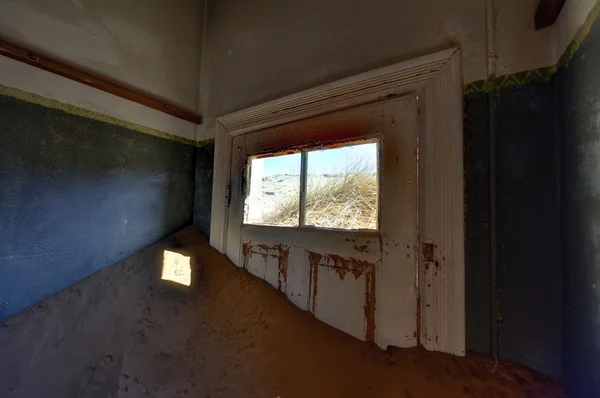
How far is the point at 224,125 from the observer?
175 cm

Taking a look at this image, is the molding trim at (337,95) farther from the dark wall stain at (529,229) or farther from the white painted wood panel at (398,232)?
the dark wall stain at (529,229)

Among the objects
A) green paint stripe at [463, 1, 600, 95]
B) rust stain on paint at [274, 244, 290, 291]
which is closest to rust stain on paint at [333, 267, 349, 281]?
rust stain on paint at [274, 244, 290, 291]

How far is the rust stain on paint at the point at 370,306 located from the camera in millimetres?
1066

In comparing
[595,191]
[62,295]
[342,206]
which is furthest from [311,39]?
[62,295]

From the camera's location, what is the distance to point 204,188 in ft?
6.20

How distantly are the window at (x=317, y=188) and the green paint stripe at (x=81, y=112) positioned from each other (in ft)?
2.33

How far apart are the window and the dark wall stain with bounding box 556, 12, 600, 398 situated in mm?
599

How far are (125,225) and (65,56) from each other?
1.00 metres

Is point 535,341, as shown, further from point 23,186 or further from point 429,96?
point 23,186

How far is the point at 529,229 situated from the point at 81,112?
86.0 inches

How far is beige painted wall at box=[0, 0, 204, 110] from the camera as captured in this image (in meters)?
1.30

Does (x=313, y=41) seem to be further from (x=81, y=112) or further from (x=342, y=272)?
(x=81, y=112)

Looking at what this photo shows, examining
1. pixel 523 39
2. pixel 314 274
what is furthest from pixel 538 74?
pixel 314 274

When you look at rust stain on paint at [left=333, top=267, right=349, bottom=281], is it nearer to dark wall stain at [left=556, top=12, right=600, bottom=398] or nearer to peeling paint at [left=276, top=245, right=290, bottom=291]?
peeling paint at [left=276, top=245, right=290, bottom=291]
